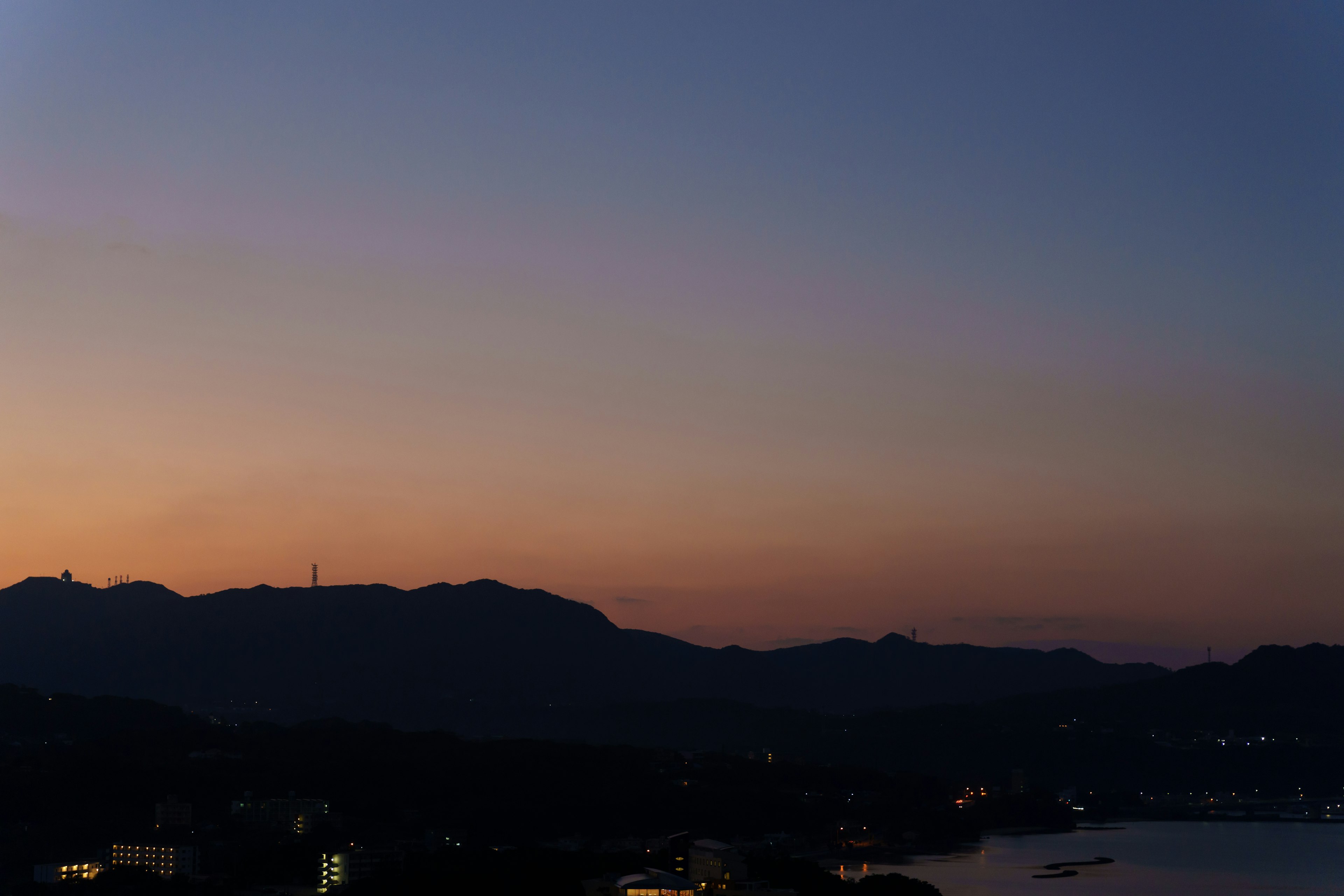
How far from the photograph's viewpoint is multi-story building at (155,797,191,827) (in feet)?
145

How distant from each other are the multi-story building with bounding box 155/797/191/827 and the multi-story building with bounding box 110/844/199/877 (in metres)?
5.79

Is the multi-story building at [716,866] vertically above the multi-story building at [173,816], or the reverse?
the multi-story building at [173,816]

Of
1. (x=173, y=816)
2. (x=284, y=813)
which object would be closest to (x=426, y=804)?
(x=284, y=813)

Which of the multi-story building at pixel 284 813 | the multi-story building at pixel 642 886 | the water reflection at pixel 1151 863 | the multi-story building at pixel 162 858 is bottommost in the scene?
the water reflection at pixel 1151 863

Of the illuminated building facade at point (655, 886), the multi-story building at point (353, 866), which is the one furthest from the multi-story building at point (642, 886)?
the multi-story building at point (353, 866)

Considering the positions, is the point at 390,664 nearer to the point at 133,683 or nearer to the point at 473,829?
the point at 133,683

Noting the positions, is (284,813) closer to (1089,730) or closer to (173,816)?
(173,816)

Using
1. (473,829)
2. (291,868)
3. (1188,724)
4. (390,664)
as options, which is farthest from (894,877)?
(390,664)

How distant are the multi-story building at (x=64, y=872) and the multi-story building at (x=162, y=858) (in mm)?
922

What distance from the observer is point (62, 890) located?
31109mm

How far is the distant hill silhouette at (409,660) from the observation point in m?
138

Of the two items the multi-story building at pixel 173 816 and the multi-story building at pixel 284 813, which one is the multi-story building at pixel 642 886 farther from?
the multi-story building at pixel 173 816

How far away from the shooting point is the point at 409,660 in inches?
5969

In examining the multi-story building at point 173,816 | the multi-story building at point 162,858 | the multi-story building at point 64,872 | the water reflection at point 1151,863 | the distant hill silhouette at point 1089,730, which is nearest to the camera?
the multi-story building at point 64,872
